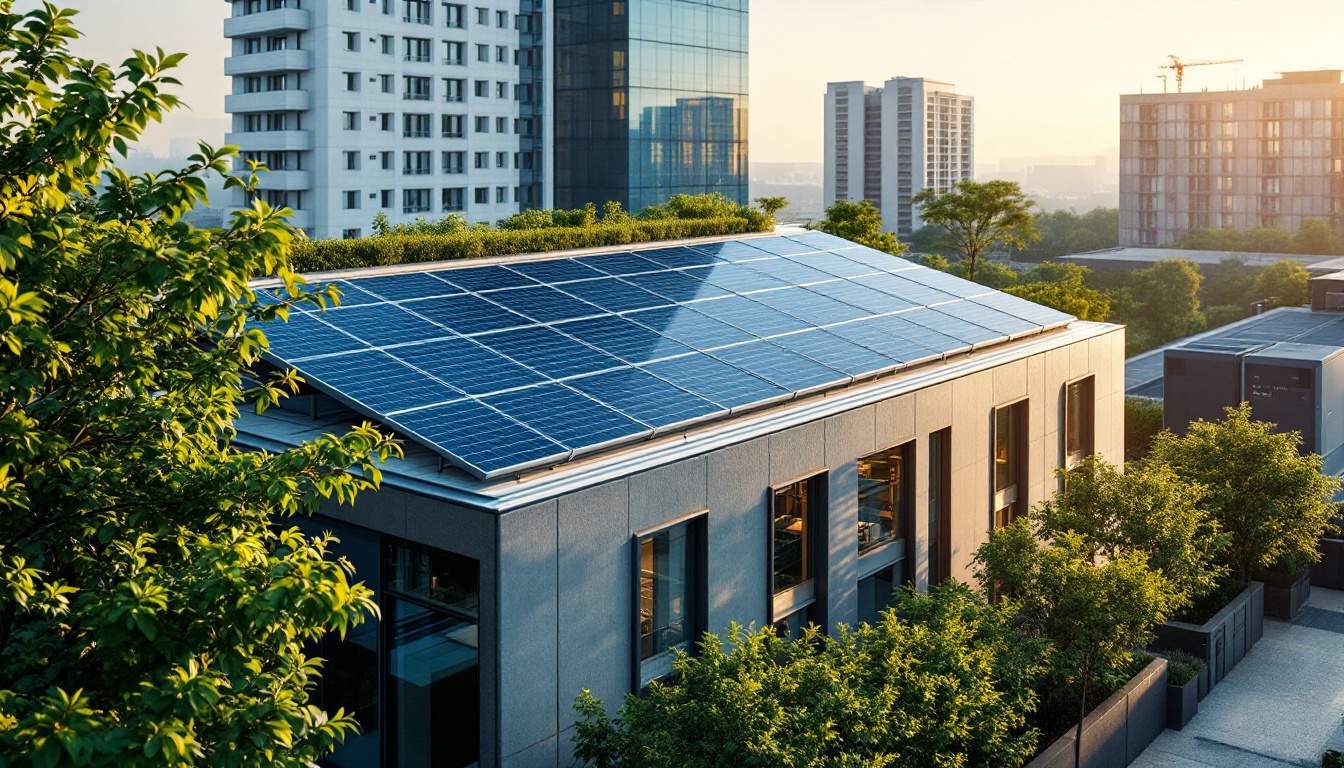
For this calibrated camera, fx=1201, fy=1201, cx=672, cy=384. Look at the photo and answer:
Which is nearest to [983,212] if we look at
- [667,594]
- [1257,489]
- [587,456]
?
[1257,489]

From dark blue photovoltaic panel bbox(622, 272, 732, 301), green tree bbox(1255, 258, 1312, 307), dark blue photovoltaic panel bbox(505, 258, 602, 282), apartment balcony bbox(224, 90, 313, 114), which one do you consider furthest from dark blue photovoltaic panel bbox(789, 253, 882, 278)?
green tree bbox(1255, 258, 1312, 307)

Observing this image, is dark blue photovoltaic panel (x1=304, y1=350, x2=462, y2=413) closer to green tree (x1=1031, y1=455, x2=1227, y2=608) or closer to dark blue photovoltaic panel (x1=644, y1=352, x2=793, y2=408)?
dark blue photovoltaic panel (x1=644, y1=352, x2=793, y2=408)

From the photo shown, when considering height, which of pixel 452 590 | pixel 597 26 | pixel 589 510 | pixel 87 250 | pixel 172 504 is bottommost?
pixel 452 590

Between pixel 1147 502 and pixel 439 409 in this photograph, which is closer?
pixel 439 409

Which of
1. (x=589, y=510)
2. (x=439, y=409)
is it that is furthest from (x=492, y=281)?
(x=589, y=510)

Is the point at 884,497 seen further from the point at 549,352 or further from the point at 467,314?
the point at 467,314

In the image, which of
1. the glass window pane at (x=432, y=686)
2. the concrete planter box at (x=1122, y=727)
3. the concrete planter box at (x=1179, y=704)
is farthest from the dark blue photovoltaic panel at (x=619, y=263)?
the concrete planter box at (x=1179, y=704)

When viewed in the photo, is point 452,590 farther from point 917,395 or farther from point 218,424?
point 917,395
